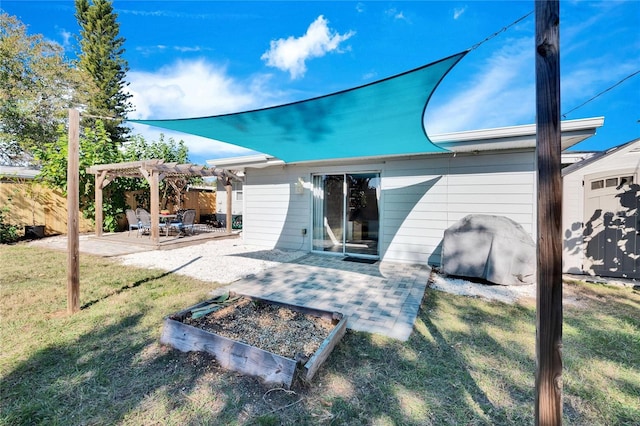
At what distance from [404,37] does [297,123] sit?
12.4 feet

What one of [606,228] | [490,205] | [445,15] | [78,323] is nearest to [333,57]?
[445,15]

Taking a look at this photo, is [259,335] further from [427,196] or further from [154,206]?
[154,206]

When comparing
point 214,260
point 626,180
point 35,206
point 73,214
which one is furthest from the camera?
point 35,206

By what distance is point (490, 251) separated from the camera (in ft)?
14.9

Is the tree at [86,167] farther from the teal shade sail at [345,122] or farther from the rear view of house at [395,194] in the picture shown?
the teal shade sail at [345,122]

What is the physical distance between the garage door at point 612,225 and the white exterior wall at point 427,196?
0.97 meters

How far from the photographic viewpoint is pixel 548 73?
3.83 ft

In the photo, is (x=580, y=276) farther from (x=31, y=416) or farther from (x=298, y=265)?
(x=31, y=416)

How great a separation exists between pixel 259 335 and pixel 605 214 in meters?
6.17

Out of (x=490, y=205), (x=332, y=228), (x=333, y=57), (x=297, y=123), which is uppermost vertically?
(x=333, y=57)

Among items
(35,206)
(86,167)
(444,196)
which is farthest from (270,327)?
(35,206)

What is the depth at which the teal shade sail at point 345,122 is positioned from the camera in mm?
2578

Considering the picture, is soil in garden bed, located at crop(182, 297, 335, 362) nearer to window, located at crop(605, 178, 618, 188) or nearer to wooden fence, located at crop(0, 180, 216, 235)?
window, located at crop(605, 178, 618, 188)

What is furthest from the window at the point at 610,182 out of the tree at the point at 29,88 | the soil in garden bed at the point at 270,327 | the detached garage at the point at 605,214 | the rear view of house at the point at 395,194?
the tree at the point at 29,88
